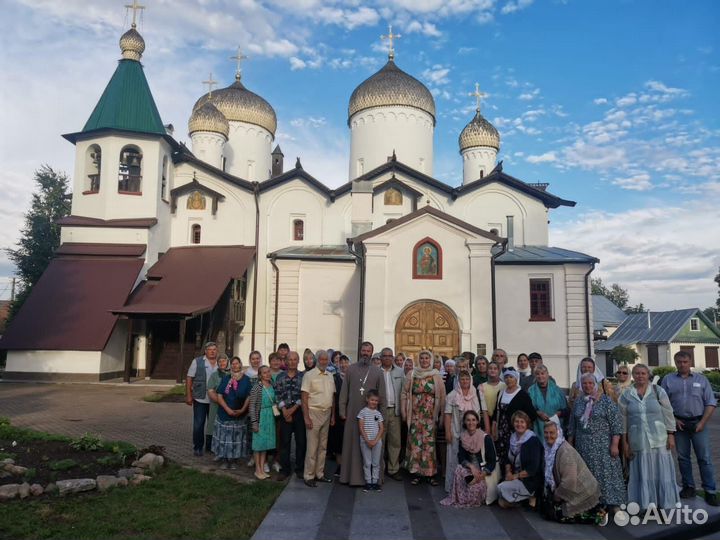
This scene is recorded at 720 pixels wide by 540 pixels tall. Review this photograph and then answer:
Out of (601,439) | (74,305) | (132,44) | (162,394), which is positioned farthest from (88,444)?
(132,44)

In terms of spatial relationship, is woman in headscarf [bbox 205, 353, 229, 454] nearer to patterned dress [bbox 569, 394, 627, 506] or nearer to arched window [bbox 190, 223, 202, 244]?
patterned dress [bbox 569, 394, 627, 506]

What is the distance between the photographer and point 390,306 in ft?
50.9

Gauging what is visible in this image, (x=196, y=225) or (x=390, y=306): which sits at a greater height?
(x=196, y=225)

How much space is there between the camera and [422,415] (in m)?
6.53

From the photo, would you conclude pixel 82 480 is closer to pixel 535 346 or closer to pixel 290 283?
pixel 290 283

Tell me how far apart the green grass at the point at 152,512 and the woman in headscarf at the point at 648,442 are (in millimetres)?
3802

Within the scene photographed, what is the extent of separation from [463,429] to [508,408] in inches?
21.7

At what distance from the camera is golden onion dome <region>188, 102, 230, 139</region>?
23.6 metres

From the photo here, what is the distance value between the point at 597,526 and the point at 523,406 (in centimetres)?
130

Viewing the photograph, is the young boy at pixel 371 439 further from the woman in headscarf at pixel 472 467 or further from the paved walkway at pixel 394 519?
the woman in headscarf at pixel 472 467

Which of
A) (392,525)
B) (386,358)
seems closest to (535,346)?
(386,358)

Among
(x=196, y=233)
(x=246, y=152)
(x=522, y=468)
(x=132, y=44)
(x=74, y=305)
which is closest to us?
(x=522, y=468)

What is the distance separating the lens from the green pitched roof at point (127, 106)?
63.2ft

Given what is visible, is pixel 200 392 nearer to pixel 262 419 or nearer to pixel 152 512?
pixel 262 419
